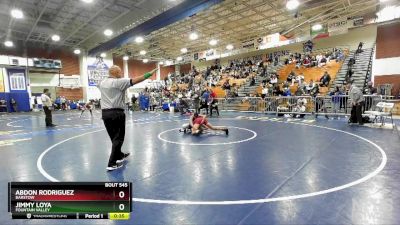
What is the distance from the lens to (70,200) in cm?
195

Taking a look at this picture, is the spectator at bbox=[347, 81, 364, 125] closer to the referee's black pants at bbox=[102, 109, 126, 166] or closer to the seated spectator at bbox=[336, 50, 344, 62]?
the referee's black pants at bbox=[102, 109, 126, 166]

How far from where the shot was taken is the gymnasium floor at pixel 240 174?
3.07 metres

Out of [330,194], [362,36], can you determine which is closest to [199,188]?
[330,194]

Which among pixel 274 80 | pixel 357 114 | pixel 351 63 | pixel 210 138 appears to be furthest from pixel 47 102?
pixel 351 63

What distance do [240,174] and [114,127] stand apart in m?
2.70

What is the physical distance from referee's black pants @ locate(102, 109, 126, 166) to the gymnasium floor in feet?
1.23

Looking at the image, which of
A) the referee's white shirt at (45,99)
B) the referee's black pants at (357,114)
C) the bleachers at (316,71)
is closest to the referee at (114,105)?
the referee's white shirt at (45,99)

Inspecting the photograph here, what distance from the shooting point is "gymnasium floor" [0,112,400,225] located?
10.1 ft

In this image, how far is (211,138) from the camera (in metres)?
8.02

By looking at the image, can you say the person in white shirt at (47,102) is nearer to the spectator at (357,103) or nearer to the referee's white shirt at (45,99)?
the referee's white shirt at (45,99)

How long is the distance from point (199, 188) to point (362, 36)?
1078 inches

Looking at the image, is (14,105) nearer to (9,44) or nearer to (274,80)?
(9,44)

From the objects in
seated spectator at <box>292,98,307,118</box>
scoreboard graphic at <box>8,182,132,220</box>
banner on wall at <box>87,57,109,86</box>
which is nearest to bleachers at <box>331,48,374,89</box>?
seated spectator at <box>292,98,307,118</box>

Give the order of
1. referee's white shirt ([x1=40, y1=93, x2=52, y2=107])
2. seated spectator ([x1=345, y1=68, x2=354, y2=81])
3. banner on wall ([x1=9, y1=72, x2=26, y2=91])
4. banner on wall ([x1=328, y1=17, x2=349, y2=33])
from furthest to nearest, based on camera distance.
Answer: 1. banner on wall ([x1=9, y1=72, x2=26, y2=91])
2. banner on wall ([x1=328, y1=17, x2=349, y2=33])
3. seated spectator ([x1=345, y1=68, x2=354, y2=81])
4. referee's white shirt ([x1=40, y1=93, x2=52, y2=107])
